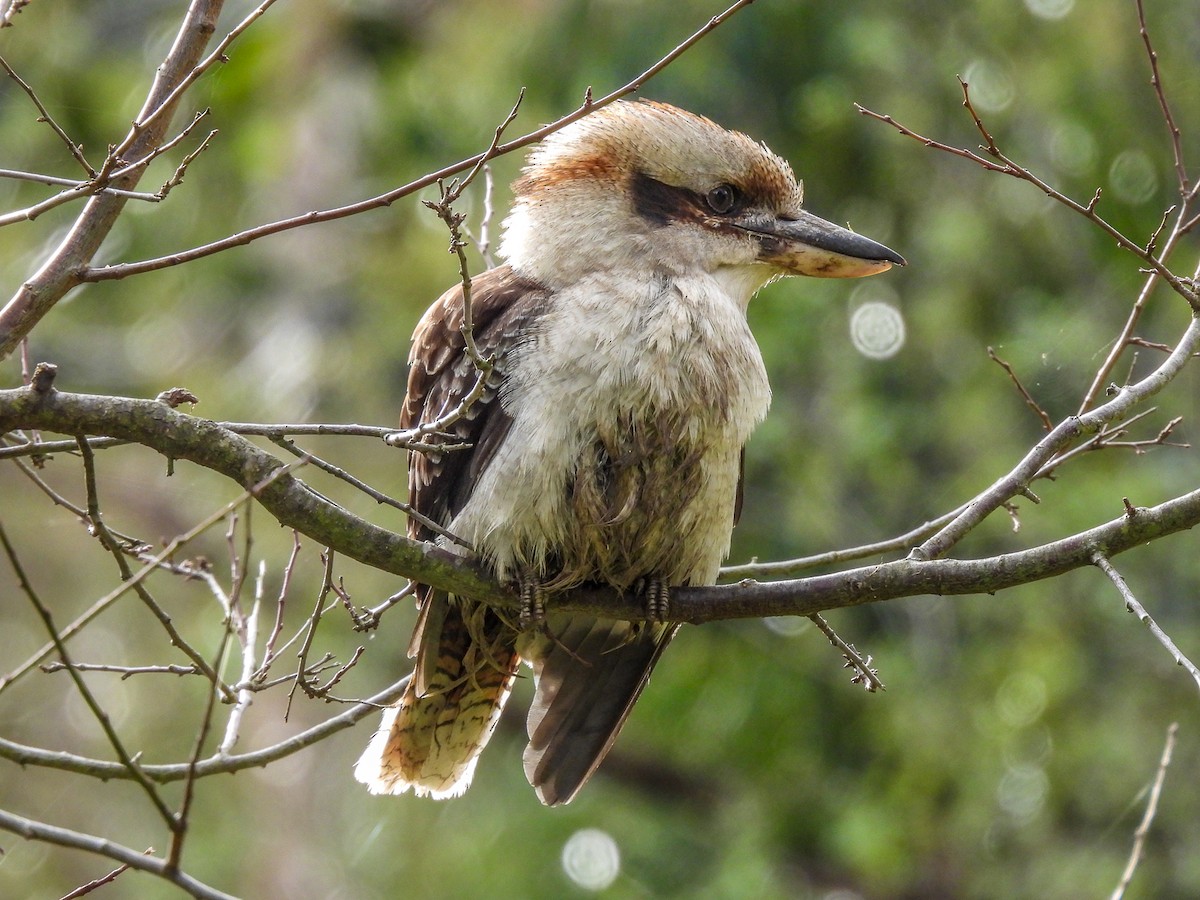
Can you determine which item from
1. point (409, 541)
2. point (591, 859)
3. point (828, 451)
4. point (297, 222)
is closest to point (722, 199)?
point (409, 541)

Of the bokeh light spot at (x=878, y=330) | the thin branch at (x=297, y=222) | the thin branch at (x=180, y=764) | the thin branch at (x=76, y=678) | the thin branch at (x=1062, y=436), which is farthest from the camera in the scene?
the bokeh light spot at (x=878, y=330)

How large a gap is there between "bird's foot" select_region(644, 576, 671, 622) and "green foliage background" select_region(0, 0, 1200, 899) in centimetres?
231

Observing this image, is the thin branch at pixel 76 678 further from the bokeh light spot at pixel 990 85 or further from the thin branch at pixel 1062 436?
the bokeh light spot at pixel 990 85

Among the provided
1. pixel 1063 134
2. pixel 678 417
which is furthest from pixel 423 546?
pixel 1063 134

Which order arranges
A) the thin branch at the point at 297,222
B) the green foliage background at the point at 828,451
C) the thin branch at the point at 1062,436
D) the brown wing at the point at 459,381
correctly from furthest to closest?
the green foliage background at the point at 828,451
the brown wing at the point at 459,381
the thin branch at the point at 1062,436
the thin branch at the point at 297,222

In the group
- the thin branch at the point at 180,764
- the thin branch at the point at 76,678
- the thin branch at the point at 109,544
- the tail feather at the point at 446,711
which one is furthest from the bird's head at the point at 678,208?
the thin branch at the point at 76,678

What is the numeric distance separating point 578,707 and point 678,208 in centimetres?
119

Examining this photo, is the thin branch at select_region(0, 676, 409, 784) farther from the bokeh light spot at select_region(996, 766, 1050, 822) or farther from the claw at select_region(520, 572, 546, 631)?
the bokeh light spot at select_region(996, 766, 1050, 822)

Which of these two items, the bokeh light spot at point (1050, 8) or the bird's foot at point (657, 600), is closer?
the bird's foot at point (657, 600)

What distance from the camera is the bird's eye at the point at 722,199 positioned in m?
3.34

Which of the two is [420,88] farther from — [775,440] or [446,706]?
[446,706]

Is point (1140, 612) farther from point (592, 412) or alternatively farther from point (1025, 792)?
point (1025, 792)

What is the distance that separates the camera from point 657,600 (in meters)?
2.90

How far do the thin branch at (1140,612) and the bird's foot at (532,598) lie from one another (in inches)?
42.1
